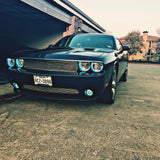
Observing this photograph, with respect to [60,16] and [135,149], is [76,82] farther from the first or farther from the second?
[60,16]

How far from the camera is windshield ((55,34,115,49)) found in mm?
3257

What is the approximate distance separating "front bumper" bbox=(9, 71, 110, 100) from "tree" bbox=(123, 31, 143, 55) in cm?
3849

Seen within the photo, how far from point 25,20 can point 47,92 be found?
7301 millimetres

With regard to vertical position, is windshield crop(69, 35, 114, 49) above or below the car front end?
above

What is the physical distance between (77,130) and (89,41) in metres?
2.15

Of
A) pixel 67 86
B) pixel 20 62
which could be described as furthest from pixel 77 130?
pixel 20 62

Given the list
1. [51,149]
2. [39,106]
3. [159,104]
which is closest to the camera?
[51,149]

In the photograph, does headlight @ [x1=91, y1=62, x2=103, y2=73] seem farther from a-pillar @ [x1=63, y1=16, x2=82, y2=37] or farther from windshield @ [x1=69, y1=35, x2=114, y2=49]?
a-pillar @ [x1=63, y1=16, x2=82, y2=37]

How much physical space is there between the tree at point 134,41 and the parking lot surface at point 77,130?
125ft

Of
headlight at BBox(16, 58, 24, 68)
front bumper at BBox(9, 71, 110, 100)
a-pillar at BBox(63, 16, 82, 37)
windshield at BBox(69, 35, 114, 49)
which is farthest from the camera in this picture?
a-pillar at BBox(63, 16, 82, 37)

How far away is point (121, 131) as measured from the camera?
5.90ft

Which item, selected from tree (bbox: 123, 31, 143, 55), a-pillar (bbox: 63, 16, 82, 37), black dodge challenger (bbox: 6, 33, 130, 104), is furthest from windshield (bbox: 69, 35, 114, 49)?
tree (bbox: 123, 31, 143, 55)

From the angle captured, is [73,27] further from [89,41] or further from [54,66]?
[54,66]

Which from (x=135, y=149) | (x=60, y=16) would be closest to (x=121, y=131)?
(x=135, y=149)
